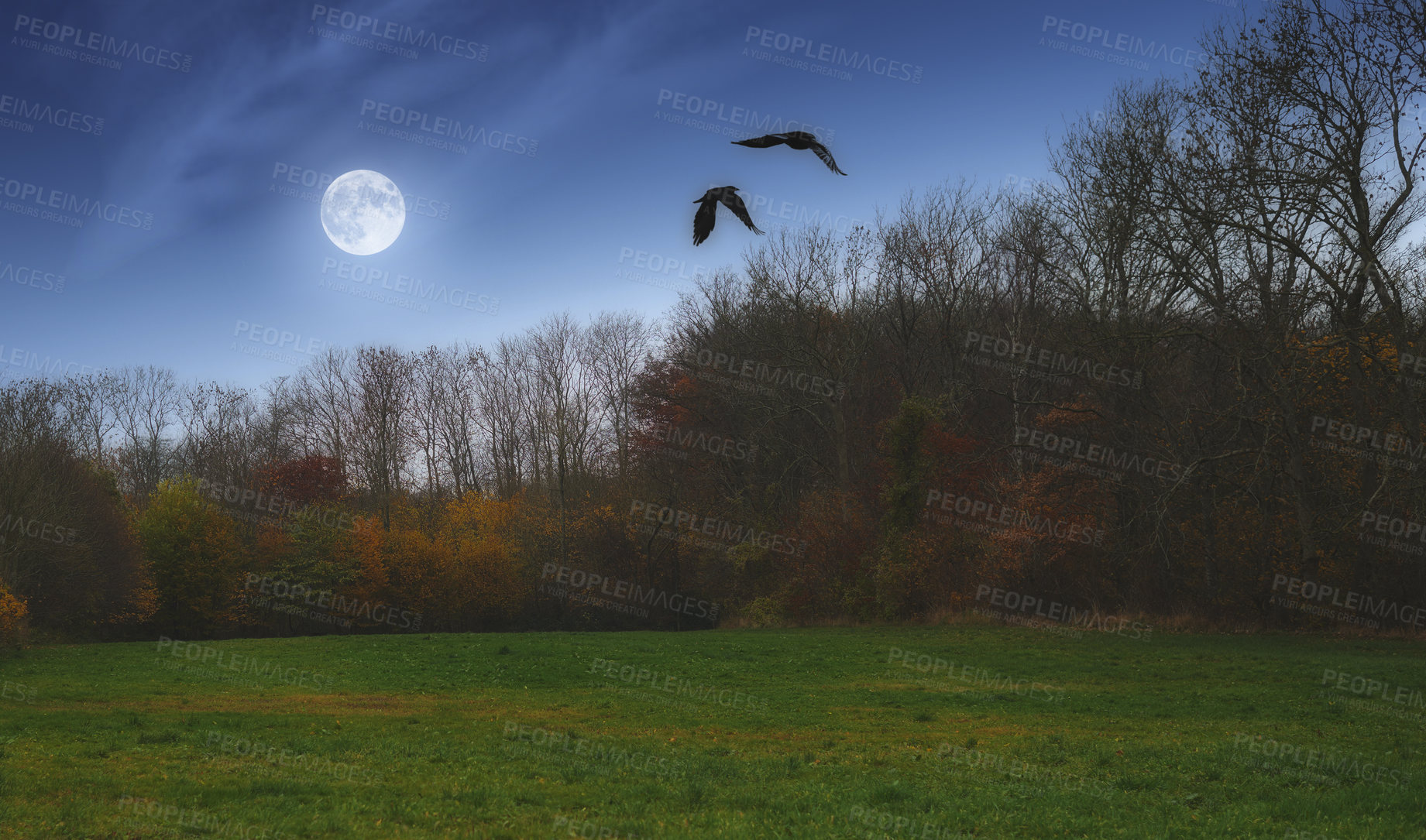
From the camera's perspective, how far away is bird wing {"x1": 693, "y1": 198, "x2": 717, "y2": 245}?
31.9 feet

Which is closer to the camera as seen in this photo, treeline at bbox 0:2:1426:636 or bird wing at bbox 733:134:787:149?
bird wing at bbox 733:134:787:149

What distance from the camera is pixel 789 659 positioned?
25.0 m

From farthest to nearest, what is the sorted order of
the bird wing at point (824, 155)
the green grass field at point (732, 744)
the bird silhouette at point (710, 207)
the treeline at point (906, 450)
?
1. the treeline at point (906, 450)
2. the bird silhouette at point (710, 207)
3. the bird wing at point (824, 155)
4. the green grass field at point (732, 744)

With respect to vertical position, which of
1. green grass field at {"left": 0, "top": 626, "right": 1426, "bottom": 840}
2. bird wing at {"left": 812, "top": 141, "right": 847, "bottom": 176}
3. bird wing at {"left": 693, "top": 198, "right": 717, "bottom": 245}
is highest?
bird wing at {"left": 812, "top": 141, "right": 847, "bottom": 176}

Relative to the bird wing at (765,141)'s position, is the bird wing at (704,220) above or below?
below

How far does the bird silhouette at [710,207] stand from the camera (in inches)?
381

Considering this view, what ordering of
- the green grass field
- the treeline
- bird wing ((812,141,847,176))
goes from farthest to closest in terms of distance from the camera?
the treeline
bird wing ((812,141,847,176))
the green grass field

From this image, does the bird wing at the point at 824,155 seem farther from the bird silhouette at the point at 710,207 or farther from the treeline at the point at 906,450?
the treeline at the point at 906,450

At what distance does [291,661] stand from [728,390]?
2869cm

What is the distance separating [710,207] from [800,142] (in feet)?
4.35

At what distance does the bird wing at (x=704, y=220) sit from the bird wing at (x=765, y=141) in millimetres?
999

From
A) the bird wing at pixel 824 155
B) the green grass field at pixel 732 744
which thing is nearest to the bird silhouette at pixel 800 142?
the bird wing at pixel 824 155

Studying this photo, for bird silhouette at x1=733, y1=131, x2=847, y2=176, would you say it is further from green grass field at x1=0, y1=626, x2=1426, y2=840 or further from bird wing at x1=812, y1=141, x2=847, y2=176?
green grass field at x1=0, y1=626, x2=1426, y2=840

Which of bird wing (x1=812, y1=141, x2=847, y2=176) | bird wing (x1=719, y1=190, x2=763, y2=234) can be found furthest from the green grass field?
bird wing (x1=812, y1=141, x2=847, y2=176)
